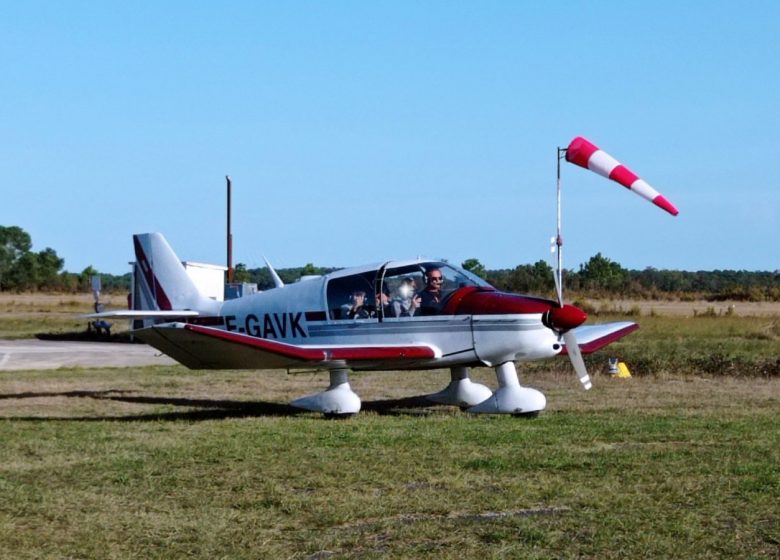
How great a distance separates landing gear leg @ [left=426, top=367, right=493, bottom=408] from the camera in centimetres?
1356

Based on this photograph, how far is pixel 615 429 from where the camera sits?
34.1 ft

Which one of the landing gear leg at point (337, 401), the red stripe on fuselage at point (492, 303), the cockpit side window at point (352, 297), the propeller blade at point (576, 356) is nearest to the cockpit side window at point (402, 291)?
the cockpit side window at point (352, 297)

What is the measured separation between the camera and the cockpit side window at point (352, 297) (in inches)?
510

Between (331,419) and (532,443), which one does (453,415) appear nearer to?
(331,419)

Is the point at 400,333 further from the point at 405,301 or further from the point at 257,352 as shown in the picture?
the point at 257,352

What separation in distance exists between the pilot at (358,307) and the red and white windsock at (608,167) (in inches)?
123

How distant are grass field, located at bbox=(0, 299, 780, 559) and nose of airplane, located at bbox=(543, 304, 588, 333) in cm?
108

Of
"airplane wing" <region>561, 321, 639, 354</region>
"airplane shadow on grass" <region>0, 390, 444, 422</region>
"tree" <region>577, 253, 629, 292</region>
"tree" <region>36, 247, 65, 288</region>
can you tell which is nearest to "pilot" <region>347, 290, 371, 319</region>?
"airplane shadow on grass" <region>0, 390, 444, 422</region>

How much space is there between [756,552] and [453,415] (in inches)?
284

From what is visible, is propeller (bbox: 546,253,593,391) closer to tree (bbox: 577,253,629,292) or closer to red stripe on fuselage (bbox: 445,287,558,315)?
red stripe on fuselage (bbox: 445,287,558,315)

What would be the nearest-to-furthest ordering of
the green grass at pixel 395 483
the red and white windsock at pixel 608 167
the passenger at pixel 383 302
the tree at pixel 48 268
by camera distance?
the green grass at pixel 395 483
the red and white windsock at pixel 608 167
the passenger at pixel 383 302
the tree at pixel 48 268

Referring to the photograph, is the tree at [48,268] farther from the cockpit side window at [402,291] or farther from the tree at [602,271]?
the cockpit side window at [402,291]

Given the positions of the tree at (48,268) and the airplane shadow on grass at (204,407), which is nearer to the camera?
the airplane shadow on grass at (204,407)

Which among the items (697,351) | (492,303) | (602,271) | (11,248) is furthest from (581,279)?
(11,248)
